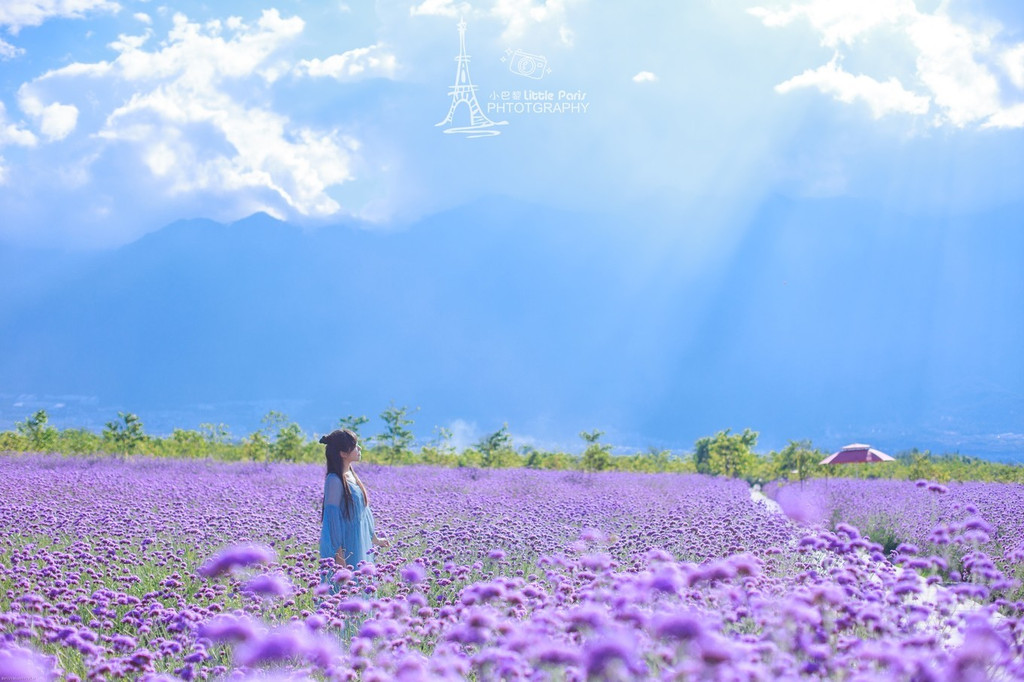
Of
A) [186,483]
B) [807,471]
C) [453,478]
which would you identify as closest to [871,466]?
[807,471]

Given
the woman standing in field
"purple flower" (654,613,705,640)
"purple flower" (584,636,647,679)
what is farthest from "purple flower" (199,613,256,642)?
the woman standing in field

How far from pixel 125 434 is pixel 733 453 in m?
14.3

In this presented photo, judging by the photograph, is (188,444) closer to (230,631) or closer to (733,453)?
(733,453)

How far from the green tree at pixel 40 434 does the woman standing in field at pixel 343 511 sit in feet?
51.4

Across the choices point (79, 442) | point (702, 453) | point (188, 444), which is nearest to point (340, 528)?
point (79, 442)

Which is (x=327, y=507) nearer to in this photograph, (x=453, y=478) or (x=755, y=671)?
(x=755, y=671)

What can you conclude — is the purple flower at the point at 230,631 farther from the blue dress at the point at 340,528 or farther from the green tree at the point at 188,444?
the green tree at the point at 188,444

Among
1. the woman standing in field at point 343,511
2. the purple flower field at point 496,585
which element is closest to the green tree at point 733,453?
the purple flower field at point 496,585

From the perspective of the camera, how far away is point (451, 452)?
71.5ft

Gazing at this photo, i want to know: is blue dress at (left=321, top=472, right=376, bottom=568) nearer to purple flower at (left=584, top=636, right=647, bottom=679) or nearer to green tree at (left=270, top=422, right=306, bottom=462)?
purple flower at (left=584, top=636, right=647, bottom=679)

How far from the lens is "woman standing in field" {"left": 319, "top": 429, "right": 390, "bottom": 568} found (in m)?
5.58

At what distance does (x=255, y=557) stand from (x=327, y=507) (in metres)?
2.87

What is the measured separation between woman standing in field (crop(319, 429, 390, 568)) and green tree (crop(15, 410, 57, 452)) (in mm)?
15678

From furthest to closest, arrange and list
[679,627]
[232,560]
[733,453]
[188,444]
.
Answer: [733,453]
[188,444]
[232,560]
[679,627]
